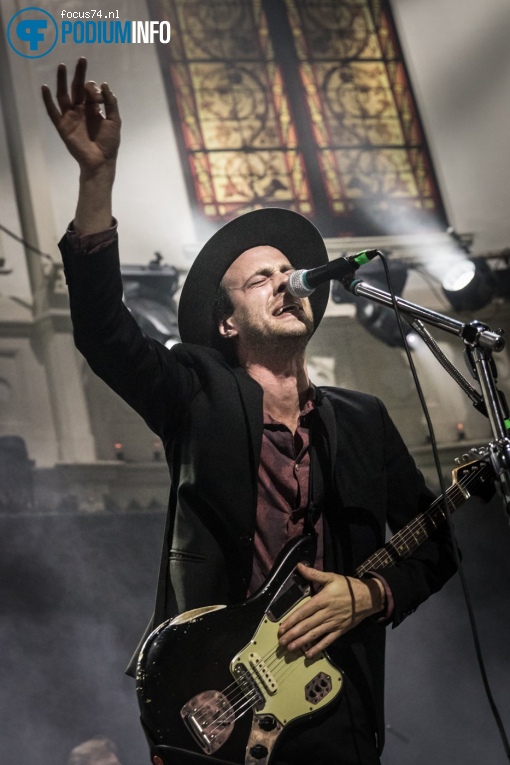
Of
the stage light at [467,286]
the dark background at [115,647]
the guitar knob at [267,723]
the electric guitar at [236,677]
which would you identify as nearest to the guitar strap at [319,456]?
the electric guitar at [236,677]

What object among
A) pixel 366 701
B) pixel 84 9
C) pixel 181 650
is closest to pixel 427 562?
→ pixel 366 701

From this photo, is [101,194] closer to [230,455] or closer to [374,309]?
[230,455]

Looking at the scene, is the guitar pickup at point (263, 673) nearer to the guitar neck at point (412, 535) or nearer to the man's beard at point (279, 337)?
the guitar neck at point (412, 535)

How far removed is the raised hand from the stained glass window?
2.75m

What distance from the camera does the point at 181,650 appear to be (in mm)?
1887

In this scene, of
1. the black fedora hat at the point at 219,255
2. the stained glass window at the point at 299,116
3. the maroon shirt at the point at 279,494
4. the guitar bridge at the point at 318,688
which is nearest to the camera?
the guitar bridge at the point at 318,688

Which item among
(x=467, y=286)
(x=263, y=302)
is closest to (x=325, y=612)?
(x=263, y=302)

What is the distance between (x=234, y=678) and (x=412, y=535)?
644mm

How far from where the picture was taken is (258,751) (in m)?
1.85

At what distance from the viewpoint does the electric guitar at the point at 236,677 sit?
184 centimetres

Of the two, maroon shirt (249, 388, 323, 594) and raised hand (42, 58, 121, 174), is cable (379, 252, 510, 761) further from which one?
raised hand (42, 58, 121, 174)

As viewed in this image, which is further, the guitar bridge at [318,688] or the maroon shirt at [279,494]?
the maroon shirt at [279,494]

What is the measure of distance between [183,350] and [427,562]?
0.88 meters

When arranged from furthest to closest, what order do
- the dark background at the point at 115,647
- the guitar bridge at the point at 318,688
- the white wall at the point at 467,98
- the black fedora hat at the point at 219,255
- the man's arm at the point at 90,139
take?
the white wall at the point at 467,98 → the dark background at the point at 115,647 → the black fedora hat at the point at 219,255 → the guitar bridge at the point at 318,688 → the man's arm at the point at 90,139
